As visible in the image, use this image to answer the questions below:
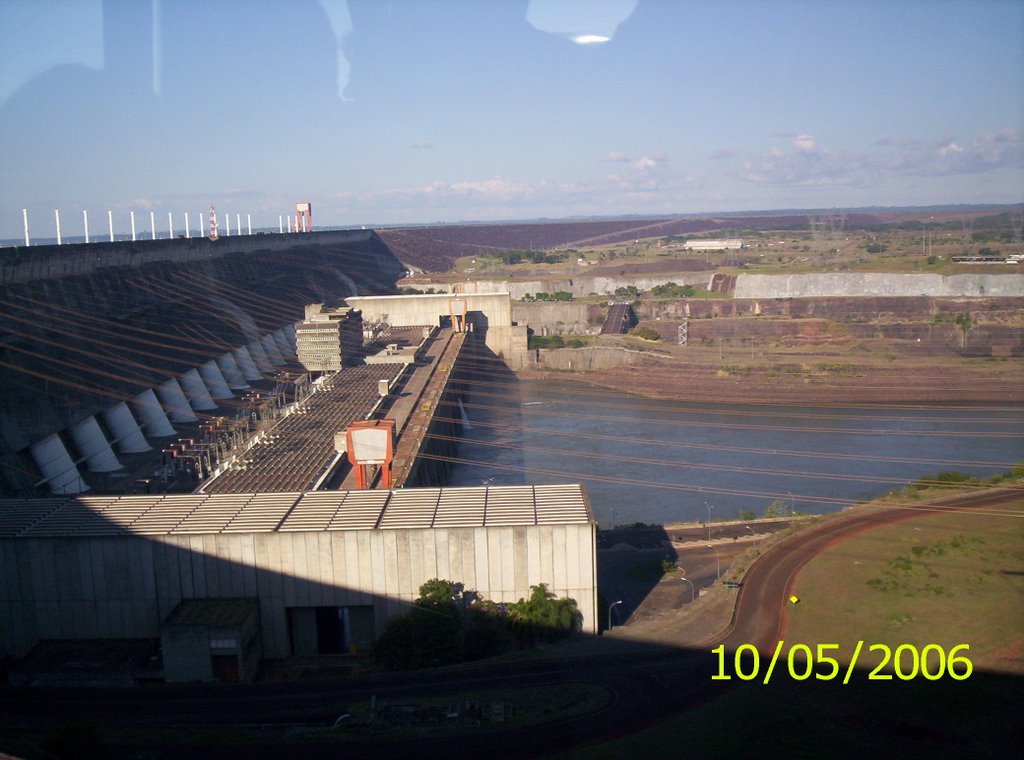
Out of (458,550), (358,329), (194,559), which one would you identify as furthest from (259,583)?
(358,329)

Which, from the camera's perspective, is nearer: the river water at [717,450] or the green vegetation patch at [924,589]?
the green vegetation patch at [924,589]

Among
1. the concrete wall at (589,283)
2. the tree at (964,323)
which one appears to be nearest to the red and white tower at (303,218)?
the concrete wall at (589,283)

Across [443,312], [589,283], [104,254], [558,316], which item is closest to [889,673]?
[104,254]

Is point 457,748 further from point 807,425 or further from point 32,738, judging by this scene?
point 807,425

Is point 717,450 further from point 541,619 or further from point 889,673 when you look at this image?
point 889,673

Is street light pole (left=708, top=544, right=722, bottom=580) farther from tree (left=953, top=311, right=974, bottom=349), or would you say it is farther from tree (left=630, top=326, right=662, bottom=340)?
tree (left=630, top=326, right=662, bottom=340)

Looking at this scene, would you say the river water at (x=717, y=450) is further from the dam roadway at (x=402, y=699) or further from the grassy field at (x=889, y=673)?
the dam roadway at (x=402, y=699)
